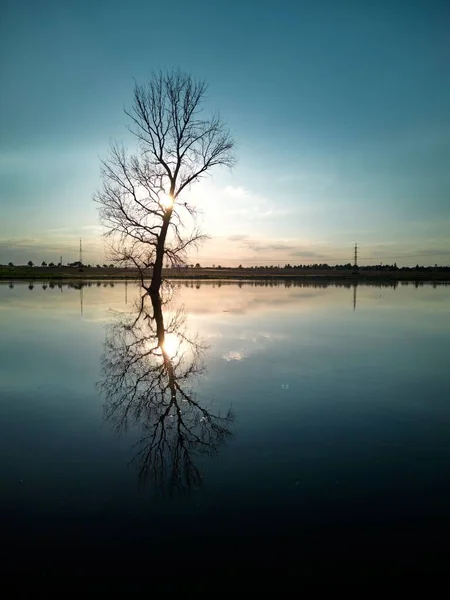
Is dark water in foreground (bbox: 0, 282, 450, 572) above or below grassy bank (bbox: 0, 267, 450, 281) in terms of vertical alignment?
below

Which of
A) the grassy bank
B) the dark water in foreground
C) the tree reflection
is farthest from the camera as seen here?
the grassy bank

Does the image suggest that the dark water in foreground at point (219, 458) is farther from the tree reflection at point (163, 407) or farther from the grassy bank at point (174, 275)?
the grassy bank at point (174, 275)

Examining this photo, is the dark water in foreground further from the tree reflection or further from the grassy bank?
the grassy bank

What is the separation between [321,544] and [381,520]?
684 millimetres

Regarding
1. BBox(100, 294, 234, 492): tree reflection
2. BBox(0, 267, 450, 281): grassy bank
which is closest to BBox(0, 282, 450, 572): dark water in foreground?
BBox(100, 294, 234, 492): tree reflection

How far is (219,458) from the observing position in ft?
15.9

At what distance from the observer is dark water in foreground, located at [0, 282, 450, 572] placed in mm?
3320

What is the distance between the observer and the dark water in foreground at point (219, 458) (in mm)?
3320

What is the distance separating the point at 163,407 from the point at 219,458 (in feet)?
6.71

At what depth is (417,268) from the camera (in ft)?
616

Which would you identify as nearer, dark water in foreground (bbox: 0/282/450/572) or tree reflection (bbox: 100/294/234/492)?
dark water in foreground (bbox: 0/282/450/572)

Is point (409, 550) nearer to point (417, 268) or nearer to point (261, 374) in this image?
point (261, 374)

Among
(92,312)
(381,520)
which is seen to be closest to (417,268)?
(92,312)

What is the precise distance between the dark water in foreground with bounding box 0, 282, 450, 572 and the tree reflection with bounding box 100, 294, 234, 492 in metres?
0.03
